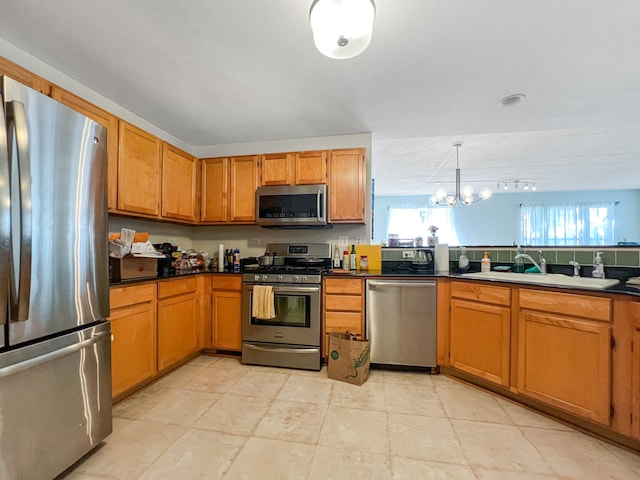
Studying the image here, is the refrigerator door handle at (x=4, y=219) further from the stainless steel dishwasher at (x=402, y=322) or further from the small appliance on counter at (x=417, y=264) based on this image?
the small appliance on counter at (x=417, y=264)

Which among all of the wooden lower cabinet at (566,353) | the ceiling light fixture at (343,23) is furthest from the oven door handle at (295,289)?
the ceiling light fixture at (343,23)

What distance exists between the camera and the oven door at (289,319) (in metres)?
2.46

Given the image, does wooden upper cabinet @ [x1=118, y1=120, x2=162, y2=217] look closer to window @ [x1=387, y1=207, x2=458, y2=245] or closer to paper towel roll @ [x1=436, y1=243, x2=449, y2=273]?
paper towel roll @ [x1=436, y1=243, x2=449, y2=273]

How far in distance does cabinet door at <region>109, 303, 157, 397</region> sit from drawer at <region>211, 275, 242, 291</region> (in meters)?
0.65

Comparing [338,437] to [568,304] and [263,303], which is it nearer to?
[263,303]

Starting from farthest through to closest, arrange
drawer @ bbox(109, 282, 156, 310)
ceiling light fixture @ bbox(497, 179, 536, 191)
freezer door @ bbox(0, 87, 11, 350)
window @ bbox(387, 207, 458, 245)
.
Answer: window @ bbox(387, 207, 458, 245)
ceiling light fixture @ bbox(497, 179, 536, 191)
drawer @ bbox(109, 282, 156, 310)
freezer door @ bbox(0, 87, 11, 350)

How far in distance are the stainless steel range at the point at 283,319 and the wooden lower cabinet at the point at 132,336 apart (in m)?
0.78

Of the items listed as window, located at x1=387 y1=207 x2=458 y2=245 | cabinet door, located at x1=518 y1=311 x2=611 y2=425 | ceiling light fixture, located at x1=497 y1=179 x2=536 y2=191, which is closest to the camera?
cabinet door, located at x1=518 y1=311 x2=611 y2=425

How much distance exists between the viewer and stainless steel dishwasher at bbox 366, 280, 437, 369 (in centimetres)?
237

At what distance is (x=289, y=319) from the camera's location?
253cm

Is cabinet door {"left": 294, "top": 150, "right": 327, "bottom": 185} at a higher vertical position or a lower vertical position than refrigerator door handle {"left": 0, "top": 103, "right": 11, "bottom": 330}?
higher

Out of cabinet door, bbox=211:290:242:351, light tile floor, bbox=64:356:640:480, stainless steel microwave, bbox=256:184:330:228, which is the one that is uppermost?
stainless steel microwave, bbox=256:184:330:228

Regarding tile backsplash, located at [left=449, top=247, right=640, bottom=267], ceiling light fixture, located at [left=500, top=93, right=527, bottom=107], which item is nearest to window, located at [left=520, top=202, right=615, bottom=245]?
tile backsplash, located at [left=449, top=247, right=640, bottom=267]

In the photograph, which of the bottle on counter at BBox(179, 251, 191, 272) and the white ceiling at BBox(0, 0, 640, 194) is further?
the bottle on counter at BBox(179, 251, 191, 272)
